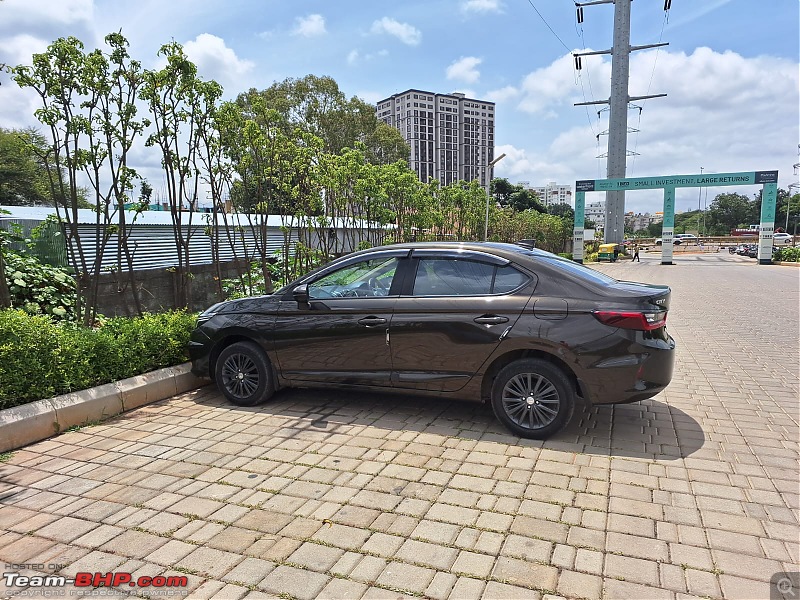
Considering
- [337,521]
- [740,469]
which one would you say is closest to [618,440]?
[740,469]

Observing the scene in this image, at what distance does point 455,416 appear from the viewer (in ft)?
15.6

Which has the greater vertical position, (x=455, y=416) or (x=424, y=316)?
(x=424, y=316)

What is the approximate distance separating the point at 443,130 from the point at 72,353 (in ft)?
267

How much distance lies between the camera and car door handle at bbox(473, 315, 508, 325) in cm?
419

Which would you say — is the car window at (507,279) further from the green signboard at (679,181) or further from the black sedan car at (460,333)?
the green signboard at (679,181)

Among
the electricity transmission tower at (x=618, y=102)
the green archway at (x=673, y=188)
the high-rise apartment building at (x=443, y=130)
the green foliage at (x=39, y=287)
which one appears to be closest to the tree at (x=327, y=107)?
the green archway at (x=673, y=188)

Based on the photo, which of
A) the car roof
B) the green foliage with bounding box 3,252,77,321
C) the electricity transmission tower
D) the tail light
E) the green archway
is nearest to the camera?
the tail light

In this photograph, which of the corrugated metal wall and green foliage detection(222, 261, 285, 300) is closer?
the corrugated metal wall

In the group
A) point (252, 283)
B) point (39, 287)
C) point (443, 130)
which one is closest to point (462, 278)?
point (39, 287)

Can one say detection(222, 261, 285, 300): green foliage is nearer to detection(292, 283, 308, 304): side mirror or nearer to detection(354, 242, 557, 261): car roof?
detection(292, 283, 308, 304): side mirror

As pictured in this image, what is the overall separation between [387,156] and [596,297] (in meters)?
34.0

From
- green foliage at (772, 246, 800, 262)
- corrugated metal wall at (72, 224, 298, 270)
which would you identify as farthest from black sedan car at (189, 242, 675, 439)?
green foliage at (772, 246, 800, 262)

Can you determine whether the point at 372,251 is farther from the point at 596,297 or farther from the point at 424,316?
the point at 596,297

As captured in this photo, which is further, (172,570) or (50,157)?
(50,157)
